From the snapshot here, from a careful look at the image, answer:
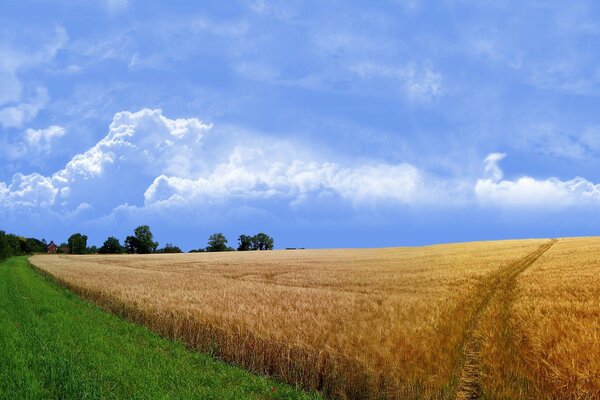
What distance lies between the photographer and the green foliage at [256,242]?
143 m

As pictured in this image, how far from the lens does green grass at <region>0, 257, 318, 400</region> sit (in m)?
8.34

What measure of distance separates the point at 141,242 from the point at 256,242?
119 ft

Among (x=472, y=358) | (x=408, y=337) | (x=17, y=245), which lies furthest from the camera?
(x=17, y=245)

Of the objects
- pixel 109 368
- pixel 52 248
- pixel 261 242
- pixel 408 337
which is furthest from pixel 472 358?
pixel 52 248

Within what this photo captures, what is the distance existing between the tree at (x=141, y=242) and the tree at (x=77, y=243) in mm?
20721

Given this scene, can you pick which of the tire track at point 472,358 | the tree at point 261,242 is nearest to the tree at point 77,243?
the tree at point 261,242

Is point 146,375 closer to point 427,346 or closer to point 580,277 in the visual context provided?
point 427,346

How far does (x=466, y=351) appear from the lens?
408 inches

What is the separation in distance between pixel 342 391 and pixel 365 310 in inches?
232

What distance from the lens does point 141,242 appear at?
143875 millimetres

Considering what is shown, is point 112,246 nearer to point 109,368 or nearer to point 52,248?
point 52,248

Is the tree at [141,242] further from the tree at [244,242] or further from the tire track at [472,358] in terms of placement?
the tire track at [472,358]

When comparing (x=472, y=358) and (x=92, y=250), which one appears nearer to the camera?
(x=472, y=358)

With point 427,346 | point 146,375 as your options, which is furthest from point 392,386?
point 146,375
